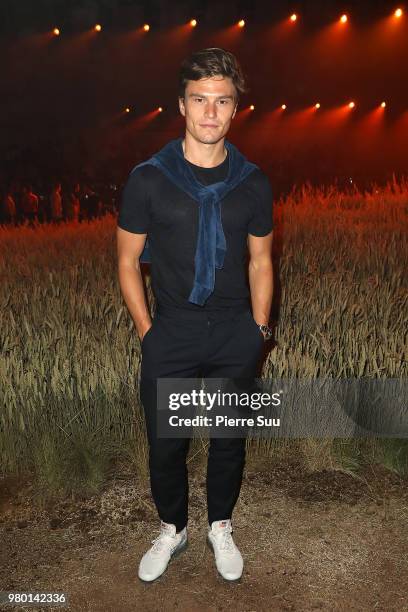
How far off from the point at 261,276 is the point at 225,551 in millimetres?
958

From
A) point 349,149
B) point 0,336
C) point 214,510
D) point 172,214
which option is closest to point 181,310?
point 172,214

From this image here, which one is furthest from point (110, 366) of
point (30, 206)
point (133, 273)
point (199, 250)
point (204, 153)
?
point (30, 206)

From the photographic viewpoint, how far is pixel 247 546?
2.32 metres

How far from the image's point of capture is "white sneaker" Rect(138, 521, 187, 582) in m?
2.09

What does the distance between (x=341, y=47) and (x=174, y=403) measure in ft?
70.9

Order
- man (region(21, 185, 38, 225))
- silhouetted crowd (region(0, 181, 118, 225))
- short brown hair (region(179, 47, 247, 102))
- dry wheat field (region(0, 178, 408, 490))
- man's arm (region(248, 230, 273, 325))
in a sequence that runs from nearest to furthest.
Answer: short brown hair (region(179, 47, 247, 102))
man's arm (region(248, 230, 273, 325))
dry wheat field (region(0, 178, 408, 490))
man (region(21, 185, 38, 225))
silhouetted crowd (region(0, 181, 118, 225))

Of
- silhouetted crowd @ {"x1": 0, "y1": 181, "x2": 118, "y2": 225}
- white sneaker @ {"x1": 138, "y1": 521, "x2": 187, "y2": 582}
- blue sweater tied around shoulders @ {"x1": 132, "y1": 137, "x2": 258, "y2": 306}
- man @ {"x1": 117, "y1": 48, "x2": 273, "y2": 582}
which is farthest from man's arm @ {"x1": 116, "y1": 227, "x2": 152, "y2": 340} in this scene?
silhouetted crowd @ {"x1": 0, "y1": 181, "x2": 118, "y2": 225}

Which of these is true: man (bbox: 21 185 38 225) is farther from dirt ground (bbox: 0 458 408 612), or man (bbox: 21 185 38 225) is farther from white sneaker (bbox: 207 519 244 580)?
white sneaker (bbox: 207 519 244 580)

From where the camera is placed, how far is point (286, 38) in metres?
21.8

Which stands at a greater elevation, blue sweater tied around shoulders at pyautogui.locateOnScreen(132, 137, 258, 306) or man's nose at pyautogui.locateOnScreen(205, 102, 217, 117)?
man's nose at pyautogui.locateOnScreen(205, 102, 217, 117)

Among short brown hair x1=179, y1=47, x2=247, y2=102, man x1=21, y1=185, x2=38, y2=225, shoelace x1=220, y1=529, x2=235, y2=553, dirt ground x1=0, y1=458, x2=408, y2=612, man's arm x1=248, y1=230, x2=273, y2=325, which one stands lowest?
dirt ground x1=0, y1=458, x2=408, y2=612

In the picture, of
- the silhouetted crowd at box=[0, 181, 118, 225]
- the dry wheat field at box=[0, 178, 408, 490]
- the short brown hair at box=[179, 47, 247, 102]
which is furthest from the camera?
the silhouetted crowd at box=[0, 181, 118, 225]

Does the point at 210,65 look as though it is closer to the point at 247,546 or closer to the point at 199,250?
the point at 199,250

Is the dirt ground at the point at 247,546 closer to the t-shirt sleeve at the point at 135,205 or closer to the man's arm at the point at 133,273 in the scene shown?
the man's arm at the point at 133,273
